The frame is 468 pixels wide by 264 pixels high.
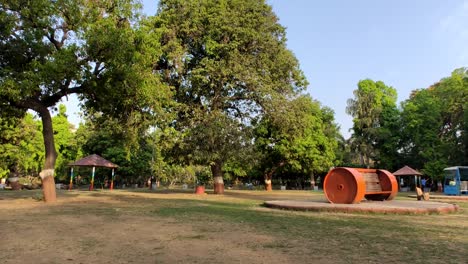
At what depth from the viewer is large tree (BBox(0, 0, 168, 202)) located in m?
14.3

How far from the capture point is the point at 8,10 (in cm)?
1479

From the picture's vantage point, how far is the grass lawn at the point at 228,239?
6.10 m

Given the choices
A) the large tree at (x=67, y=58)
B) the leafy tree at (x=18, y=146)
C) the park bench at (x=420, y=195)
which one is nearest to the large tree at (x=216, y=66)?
the large tree at (x=67, y=58)

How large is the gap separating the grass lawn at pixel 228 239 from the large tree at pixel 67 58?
546cm

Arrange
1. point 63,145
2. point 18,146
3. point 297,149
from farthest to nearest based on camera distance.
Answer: point 63,145 → point 297,149 → point 18,146

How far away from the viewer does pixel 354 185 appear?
1473 centimetres

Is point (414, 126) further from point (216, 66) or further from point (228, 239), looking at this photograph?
point (228, 239)

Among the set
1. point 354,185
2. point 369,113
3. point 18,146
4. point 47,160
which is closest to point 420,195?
point 354,185

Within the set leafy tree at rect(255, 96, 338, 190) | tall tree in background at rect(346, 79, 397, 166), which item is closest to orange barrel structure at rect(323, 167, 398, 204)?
leafy tree at rect(255, 96, 338, 190)

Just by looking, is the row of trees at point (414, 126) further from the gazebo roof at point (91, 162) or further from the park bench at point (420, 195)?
the gazebo roof at point (91, 162)

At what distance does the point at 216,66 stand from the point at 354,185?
1162cm

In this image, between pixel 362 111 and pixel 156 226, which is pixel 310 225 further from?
pixel 362 111

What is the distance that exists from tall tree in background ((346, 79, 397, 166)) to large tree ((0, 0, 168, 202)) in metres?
38.3

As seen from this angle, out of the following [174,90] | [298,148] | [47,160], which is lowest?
[47,160]
